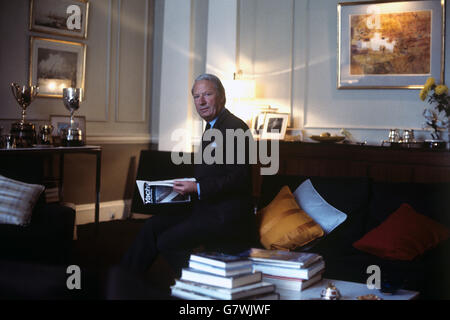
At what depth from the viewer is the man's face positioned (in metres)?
2.76

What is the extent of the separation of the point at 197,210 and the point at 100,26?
3.20 m

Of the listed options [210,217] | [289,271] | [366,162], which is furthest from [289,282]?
[366,162]

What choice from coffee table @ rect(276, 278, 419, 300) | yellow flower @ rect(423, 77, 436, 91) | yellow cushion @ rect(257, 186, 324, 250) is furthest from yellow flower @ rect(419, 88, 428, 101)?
coffee table @ rect(276, 278, 419, 300)

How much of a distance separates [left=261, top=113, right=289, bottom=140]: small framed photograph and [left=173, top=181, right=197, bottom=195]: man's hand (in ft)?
8.58

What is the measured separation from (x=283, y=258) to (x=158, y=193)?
829 millimetres

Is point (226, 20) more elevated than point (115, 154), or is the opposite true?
point (226, 20)

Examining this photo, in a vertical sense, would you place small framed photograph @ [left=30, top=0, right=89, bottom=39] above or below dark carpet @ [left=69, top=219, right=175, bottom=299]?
above

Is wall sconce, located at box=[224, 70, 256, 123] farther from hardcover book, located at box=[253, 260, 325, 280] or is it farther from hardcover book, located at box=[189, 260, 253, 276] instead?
hardcover book, located at box=[189, 260, 253, 276]

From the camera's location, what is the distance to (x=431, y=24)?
4.71 meters

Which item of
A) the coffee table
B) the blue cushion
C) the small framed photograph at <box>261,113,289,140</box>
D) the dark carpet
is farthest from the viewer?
the small framed photograph at <box>261,113,289,140</box>

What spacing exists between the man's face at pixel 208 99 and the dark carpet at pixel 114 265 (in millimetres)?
942
